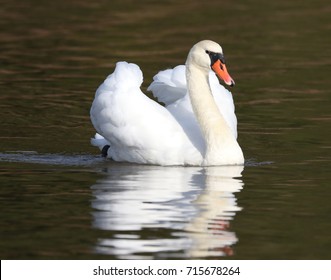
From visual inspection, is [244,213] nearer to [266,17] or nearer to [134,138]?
[134,138]

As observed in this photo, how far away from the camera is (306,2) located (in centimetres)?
3045

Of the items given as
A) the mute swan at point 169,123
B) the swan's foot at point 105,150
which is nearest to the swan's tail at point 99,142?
the swan's foot at point 105,150

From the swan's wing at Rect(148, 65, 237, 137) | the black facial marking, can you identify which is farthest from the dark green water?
the black facial marking

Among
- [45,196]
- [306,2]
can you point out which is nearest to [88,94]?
[45,196]

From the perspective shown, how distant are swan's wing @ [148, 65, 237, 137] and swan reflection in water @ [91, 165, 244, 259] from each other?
0.89 metres

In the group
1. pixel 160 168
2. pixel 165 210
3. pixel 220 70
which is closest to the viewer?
pixel 165 210

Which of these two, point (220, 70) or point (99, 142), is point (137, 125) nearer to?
point (220, 70)

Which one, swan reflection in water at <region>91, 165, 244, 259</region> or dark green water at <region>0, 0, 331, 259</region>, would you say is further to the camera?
dark green water at <region>0, 0, 331, 259</region>

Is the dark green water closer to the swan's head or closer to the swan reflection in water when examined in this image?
the swan reflection in water

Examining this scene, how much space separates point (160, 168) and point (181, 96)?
1.50m

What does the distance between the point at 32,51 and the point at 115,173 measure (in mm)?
10119

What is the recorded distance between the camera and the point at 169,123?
45.6 ft

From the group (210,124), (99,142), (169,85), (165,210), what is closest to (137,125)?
(210,124)

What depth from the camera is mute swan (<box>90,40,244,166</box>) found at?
45.4 ft
